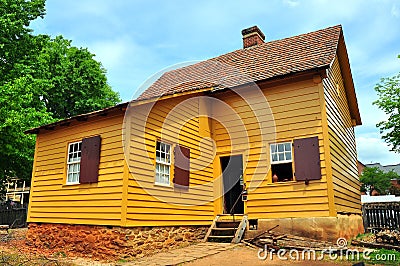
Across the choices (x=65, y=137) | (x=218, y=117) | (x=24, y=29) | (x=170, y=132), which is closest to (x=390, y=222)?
(x=218, y=117)

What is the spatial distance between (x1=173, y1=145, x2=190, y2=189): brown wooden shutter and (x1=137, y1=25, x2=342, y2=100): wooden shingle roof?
72.8 inches

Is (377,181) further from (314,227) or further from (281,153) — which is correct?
(314,227)

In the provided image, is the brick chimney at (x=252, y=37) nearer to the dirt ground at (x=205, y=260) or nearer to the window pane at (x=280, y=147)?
the window pane at (x=280, y=147)

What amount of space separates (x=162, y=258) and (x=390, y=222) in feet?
34.0

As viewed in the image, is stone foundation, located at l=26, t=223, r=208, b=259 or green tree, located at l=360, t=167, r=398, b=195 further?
green tree, located at l=360, t=167, r=398, b=195

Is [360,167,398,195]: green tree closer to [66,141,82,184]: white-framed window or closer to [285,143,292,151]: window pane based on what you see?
[285,143,292,151]: window pane

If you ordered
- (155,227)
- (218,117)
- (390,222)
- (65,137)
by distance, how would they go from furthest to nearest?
(390,222)
(218,117)
(65,137)
(155,227)

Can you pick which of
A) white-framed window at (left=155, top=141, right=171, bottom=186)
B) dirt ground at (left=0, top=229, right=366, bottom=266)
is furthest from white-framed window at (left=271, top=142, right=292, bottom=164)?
white-framed window at (left=155, top=141, right=171, bottom=186)

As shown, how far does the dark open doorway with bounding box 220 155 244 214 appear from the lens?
1176cm

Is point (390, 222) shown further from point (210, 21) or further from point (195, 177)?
point (210, 21)

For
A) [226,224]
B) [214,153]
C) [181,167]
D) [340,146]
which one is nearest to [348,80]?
[340,146]

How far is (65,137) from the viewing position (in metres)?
10.6

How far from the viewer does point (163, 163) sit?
9578 mm

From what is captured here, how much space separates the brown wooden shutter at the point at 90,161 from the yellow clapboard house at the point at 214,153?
1.6 inches
